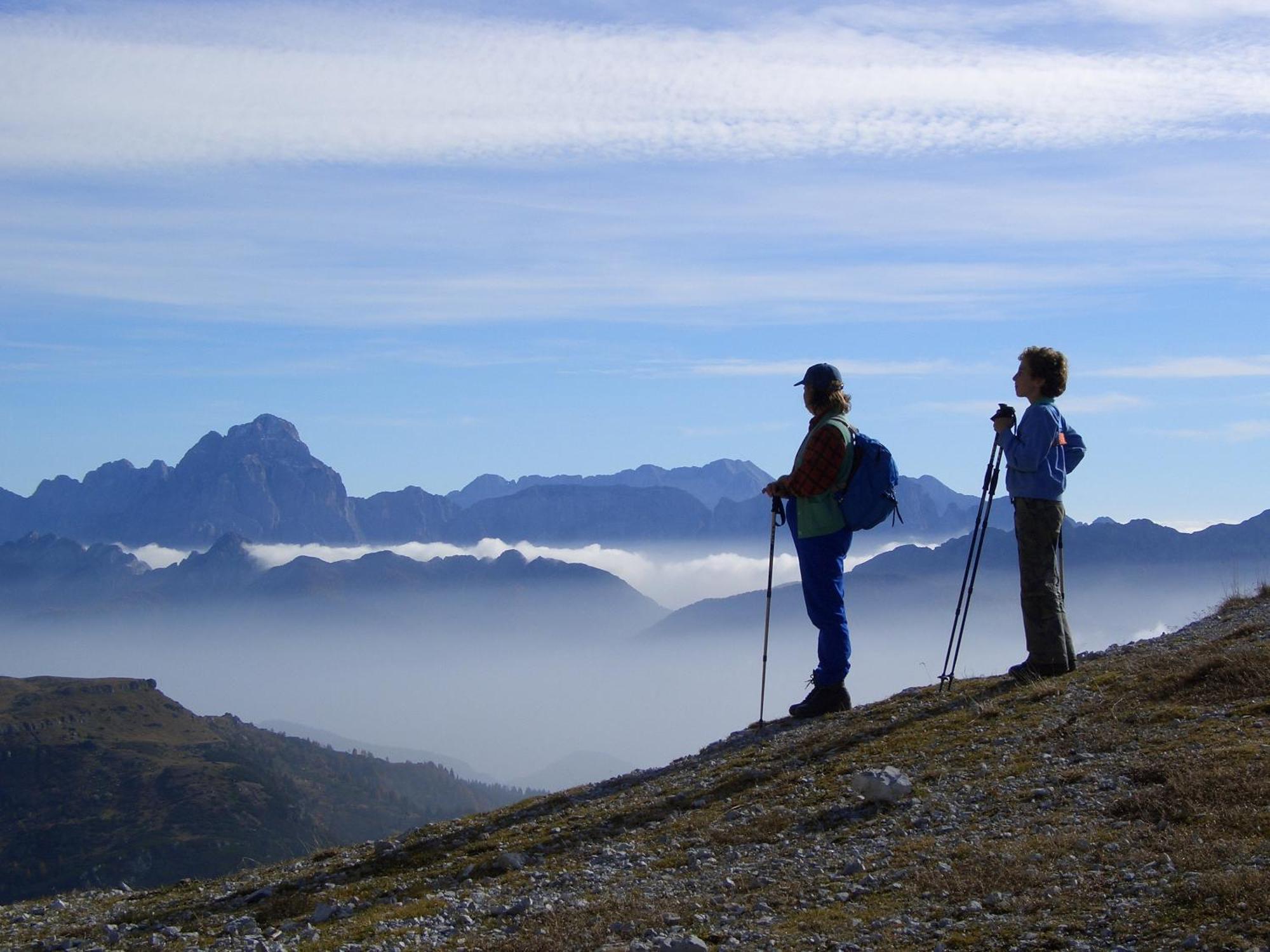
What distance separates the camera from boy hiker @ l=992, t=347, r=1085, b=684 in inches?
571

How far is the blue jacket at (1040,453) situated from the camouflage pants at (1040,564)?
17cm

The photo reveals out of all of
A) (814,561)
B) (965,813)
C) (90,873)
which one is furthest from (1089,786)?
(90,873)

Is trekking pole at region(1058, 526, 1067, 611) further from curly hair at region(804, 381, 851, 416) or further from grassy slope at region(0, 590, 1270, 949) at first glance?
curly hair at region(804, 381, 851, 416)

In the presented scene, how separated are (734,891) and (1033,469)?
7.24m

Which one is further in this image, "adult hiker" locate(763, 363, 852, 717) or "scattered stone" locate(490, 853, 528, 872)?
"adult hiker" locate(763, 363, 852, 717)

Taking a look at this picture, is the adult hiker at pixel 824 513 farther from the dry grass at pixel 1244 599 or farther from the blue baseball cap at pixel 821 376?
the dry grass at pixel 1244 599

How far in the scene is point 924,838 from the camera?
995 centimetres

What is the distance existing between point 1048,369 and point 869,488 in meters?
2.49

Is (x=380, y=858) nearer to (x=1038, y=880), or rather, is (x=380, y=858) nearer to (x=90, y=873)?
(x=1038, y=880)

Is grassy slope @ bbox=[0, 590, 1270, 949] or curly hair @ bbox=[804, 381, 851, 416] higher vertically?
curly hair @ bbox=[804, 381, 851, 416]

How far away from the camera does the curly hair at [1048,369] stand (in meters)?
14.7

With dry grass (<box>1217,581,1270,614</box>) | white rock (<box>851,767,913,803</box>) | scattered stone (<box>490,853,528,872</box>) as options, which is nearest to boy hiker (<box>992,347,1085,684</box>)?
white rock (<box>851,767,913,803</box>)

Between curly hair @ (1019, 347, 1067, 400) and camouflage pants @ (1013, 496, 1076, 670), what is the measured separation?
1.29 meters

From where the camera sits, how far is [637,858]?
10.8m
